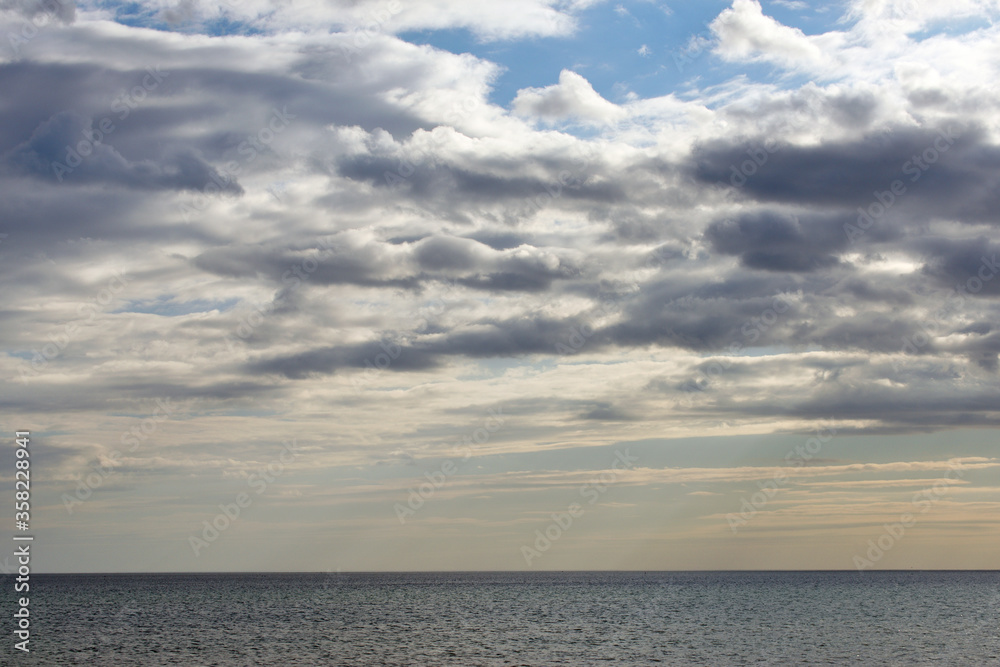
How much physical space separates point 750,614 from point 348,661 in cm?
8330

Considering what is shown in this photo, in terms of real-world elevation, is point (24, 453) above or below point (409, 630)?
above

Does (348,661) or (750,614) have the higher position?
(348,661)

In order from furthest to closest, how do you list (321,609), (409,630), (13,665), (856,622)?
(321,609), (856,622), (409,630), (13,665)

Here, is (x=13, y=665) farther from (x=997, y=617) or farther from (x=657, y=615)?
(x=997, y=617)

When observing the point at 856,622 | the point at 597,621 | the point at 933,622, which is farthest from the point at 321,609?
the point at 933,622

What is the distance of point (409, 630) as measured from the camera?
96250 mm

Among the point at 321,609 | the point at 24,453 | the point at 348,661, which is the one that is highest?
the point at 24,453

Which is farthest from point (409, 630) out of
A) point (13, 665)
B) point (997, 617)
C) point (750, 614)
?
point (997, 617)

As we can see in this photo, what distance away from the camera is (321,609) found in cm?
13738

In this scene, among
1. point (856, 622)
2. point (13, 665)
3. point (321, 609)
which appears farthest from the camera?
point (321, 609)

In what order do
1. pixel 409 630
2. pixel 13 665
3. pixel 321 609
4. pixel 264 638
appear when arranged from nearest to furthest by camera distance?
1. pixel 13 665
2. pixel 264 638
3. pixel 409 630
4. pixel 321 609

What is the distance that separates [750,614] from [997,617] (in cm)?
3692

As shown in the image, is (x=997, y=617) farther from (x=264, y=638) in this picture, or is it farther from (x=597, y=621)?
(x=264, y=638)

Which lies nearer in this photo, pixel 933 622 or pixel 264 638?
pixel 264 638
